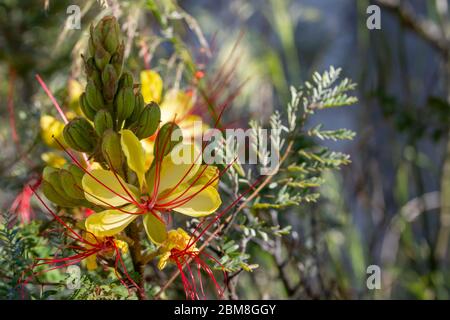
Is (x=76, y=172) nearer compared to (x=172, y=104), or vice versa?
(x=76, y=172)

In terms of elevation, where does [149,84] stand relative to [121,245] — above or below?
above

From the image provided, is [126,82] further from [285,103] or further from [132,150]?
[285,103]

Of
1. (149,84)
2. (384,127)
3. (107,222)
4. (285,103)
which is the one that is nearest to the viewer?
(107,222)

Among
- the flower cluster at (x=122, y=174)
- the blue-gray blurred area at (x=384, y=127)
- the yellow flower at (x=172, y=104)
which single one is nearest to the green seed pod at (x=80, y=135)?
the flower cluster at (x=122, y=174)

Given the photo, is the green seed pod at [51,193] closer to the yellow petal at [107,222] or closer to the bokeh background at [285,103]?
the yellow petal at [107,222]

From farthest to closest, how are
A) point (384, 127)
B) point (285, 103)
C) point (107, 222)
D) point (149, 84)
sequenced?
point (384, 127) → point (285, 103) → point (149, 84) → point (107, 222)

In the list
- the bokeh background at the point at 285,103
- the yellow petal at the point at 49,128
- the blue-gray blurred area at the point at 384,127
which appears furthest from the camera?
the blue-gray blurred area at the point at 384,127

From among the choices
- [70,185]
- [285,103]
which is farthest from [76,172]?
[285,103]

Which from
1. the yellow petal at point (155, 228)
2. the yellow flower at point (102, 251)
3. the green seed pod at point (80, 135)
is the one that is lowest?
Answer: the yellow flower at point (102, 251)

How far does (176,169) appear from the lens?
455mm

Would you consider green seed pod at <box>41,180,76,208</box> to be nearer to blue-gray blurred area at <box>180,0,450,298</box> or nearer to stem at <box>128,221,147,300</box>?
stem at <box>128,221,147,300</box>

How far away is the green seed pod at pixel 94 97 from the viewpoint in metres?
0.44

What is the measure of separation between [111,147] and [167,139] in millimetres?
42
